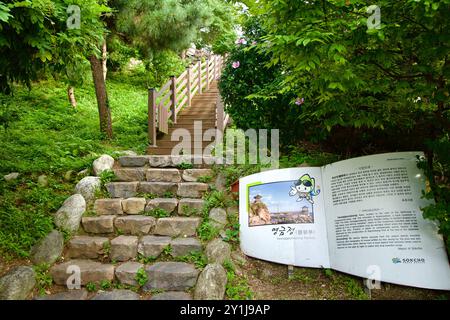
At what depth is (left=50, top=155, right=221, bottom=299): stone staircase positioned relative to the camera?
3295mm

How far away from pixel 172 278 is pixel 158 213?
3.55ft

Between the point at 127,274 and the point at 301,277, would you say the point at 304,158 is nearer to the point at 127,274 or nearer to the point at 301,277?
the point at 301,277

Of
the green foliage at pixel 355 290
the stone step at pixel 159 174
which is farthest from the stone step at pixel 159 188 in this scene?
the green foliage at pixel 355 290

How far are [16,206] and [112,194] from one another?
1.16m

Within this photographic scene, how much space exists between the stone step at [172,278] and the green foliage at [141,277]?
0.03 m

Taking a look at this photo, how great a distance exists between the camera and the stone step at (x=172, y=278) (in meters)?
3.19

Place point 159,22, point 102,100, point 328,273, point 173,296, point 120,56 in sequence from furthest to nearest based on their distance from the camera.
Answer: point 120,56 < point 159,22 < point 102,100 < point 328,273 < point 173,296

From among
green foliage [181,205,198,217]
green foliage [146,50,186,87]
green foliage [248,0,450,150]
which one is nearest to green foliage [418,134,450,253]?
green foliage [248,0,450,150]

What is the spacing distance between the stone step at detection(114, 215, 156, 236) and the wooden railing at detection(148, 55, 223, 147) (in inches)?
127

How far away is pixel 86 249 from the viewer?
12.0 ft

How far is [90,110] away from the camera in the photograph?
400 inches

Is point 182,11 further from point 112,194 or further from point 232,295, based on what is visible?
point 232,295

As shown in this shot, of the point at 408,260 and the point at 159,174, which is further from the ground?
the point at 159,174

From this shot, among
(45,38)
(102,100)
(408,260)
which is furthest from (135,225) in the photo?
(102,100)
